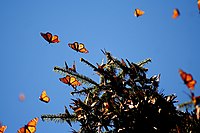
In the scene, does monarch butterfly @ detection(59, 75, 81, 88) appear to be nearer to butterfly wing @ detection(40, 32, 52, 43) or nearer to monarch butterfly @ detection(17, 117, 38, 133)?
monarch butterfly @ detection(17, 117, 38, 133)

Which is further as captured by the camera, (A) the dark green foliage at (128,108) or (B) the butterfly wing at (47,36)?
(B) the butterfly wing at (47,36)

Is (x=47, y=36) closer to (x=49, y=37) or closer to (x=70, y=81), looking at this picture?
(x=49, y=37)

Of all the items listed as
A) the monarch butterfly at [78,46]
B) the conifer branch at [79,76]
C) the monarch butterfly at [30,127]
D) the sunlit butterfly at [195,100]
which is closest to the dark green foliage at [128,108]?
the conifer branch at [79,76]

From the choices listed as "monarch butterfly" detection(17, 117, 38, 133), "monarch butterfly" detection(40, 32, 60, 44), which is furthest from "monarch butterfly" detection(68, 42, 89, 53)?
"monarch butterfly" detection(17, 117, 38, 133)

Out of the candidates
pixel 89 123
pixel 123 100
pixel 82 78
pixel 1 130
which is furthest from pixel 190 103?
pixel 1 130

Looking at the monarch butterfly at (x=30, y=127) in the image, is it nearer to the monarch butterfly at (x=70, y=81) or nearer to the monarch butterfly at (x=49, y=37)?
the monarch butterfly at (x=70, y=81)

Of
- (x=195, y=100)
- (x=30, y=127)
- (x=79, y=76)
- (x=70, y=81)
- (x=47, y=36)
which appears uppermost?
(x=47, y=36)

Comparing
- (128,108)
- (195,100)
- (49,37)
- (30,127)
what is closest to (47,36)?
(49,37)

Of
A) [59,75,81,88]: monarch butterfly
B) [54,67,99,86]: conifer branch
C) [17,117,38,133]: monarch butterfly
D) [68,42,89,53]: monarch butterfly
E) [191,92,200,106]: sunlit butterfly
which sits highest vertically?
[68,42,89,53]: monarch butterfly
